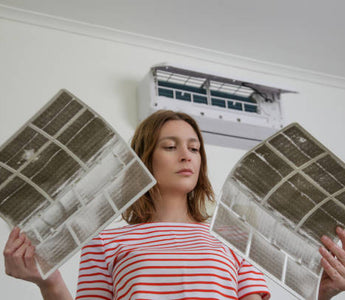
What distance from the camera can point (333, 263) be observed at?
1065 mm

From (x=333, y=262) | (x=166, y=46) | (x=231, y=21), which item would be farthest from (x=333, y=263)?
(x=166, y=46)

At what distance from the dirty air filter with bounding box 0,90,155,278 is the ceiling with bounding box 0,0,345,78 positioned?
3.85ft

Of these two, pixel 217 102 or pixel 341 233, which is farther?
pixel 217 102

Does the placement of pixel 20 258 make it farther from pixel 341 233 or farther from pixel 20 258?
pixel 341 233

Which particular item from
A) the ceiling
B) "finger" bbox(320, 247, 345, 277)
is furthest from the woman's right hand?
the ceiling

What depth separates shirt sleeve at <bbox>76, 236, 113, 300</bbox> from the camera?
114cm

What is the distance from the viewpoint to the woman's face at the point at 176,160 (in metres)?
1.22

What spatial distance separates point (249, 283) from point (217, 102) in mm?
1110

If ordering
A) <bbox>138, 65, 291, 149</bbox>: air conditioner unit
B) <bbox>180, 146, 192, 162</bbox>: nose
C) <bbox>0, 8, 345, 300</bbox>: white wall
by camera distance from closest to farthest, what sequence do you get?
<bbox>180, 146, 192, 162</bbox>: nose → <bbox>0, 8, 345, 300</bbox>: white wall → <bbox>138, 65, 291, 149</bbox>: air conditioner unit

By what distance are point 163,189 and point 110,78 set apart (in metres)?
0.97

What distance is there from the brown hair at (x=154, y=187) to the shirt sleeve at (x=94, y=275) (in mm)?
126

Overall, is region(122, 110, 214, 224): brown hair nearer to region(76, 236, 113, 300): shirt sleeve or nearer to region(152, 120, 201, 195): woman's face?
region(152, 120, 201, 195): woman's face

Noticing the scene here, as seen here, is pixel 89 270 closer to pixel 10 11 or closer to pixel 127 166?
pixel 127 166

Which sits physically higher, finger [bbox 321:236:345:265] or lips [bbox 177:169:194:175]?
lips [bbox 177:169:194:175]
